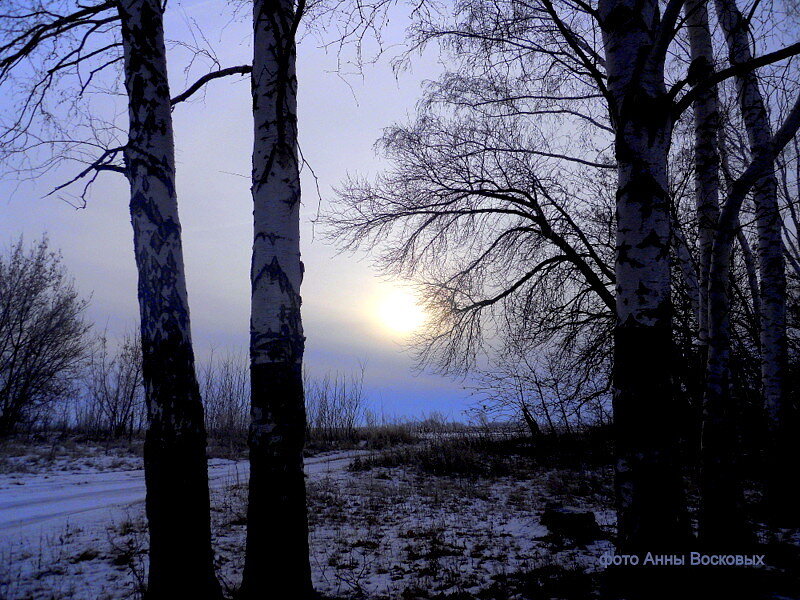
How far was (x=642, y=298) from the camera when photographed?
2764 millimetres

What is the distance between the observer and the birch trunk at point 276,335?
302 cm

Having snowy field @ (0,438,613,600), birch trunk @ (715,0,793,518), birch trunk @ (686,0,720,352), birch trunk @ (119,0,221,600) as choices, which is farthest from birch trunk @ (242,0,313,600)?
birch trunk @ (715,0,793,518)

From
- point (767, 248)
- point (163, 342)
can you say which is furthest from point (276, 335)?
point (767, 248)

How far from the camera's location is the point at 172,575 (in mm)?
3135

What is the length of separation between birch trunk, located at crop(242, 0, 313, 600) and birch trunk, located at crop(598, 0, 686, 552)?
1998mm

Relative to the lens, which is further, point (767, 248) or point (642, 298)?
point (767, 248)

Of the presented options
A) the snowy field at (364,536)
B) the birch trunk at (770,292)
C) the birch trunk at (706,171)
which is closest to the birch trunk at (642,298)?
the snowy field at (364,536)

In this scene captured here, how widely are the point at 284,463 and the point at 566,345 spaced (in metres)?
8.79

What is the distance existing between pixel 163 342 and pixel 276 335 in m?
0.83

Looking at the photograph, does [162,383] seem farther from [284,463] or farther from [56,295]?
[56,295]

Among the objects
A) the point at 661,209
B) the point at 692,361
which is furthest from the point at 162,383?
the point at 692,361

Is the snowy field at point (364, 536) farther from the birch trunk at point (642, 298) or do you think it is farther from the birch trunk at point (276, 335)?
the birch trunk at point (642, 298)

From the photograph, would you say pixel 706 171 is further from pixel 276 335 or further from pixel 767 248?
pixel 276 335

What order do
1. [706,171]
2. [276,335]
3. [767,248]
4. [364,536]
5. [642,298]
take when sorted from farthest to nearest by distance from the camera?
[767,248] < [364,536] < [706,171] < [276,335] < [642,298]
